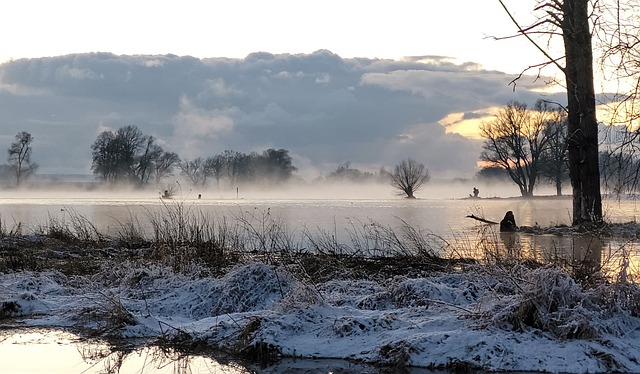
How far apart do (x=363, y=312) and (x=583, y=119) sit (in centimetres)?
1311

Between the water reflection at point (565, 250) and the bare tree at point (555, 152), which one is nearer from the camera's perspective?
the water reflection at point (565, 250)

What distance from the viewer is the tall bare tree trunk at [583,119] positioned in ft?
59.3

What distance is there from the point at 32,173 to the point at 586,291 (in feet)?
381

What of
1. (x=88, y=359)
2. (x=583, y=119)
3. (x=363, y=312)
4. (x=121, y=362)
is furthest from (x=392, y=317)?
(x=583, y=119)

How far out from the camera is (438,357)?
21.3ft

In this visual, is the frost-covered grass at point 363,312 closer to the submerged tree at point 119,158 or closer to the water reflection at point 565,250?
the water reflection at point 565,250

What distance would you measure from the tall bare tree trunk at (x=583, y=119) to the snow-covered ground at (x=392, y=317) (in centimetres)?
1083

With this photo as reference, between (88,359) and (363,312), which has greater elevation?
(363,312)

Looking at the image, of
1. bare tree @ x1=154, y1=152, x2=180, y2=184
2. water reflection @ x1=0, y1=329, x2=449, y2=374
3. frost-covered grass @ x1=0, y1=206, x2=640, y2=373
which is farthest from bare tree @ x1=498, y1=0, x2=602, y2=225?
bare tree @ x1=154, y1=152, x2=180, y2=184

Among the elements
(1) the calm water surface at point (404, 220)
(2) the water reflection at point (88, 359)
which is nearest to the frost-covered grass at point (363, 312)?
(2) the water reflection at point (88, 359)

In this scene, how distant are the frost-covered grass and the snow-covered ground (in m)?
0.01

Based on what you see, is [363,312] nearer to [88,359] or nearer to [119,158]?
[88,359]

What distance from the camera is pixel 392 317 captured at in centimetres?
753

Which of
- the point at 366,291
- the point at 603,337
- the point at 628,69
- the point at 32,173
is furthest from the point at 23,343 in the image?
the point at 32,173
